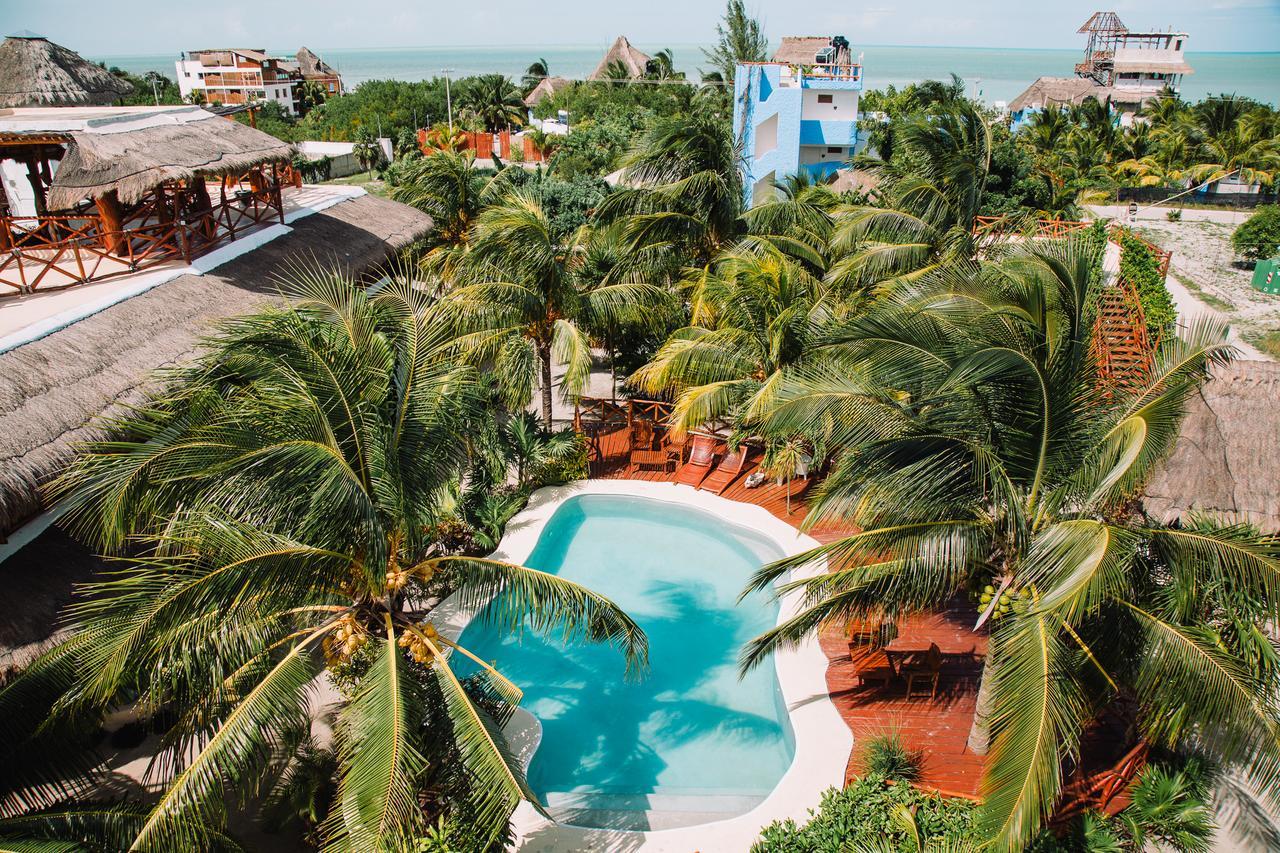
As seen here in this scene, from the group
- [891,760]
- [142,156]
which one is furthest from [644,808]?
[142,156]

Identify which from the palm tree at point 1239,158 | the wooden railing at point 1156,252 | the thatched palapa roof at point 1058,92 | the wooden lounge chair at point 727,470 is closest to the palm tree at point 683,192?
the wooden lounge chair at point 727,470

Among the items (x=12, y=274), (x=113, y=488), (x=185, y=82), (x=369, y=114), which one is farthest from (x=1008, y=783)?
(x=185, y=82)

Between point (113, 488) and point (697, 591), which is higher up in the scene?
point (113, 488)

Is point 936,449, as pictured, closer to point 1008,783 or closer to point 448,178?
point 1008,783

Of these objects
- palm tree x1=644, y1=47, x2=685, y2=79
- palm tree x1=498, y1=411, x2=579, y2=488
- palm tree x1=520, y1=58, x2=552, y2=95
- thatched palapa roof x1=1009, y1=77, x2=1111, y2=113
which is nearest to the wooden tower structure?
thatched palapa roof x1=1009, y1=77, x2=1111, y2=113

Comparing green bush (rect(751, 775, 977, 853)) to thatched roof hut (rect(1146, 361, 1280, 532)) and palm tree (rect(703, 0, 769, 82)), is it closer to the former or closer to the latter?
thatched roof hut (rect(1146, 361, 1280, 532))

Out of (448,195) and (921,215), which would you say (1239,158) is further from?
(448,195)
